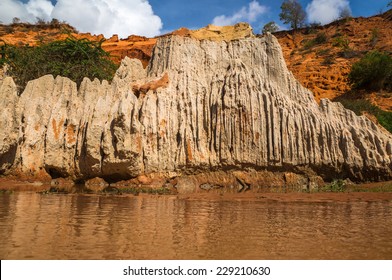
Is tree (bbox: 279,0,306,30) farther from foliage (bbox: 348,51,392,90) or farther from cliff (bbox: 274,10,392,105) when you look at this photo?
foliage (bbox: 348,51,392,90)

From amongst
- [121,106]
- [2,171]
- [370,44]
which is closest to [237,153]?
[121,106]

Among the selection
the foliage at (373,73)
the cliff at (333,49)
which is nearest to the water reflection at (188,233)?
the cliff at (333,49)

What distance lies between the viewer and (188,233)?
16.4 feet

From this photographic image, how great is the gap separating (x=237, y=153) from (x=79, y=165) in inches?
264

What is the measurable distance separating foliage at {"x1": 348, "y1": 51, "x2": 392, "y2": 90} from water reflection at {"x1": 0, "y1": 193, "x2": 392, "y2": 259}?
1072 inches

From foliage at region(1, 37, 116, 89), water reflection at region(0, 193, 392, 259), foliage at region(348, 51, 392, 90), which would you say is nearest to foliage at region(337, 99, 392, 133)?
foliage at region(348, 51, 392, 90)

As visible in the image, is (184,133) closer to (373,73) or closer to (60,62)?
(60,62)

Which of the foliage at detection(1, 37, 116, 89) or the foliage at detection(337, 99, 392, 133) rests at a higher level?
the foliage at detection(1, 37, 116, 89)

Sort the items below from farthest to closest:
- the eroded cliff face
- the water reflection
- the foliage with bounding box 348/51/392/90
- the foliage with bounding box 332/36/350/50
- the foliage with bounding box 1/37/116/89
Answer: the foliage with bounding box 332/36/350/50 < the foliage with bounding box 348/51/392/90 < the foliage with bounding box 1/37/116/89 < the eroded cliff face < the water reflection

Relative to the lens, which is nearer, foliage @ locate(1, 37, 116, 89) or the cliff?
foliage @ locate(1, 37, 116, 89)

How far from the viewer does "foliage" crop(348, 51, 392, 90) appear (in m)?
31.1

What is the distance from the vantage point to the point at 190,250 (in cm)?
405
